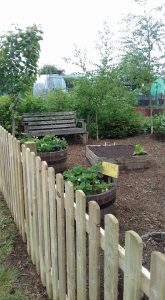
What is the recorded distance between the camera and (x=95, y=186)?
3447 mm

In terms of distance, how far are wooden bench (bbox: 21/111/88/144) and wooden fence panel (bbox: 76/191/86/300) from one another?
623 centimetres

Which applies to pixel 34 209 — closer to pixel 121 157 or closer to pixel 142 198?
pixel 142 198

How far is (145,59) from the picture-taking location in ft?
29.2

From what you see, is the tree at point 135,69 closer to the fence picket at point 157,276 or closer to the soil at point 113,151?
the soil at point 113,151

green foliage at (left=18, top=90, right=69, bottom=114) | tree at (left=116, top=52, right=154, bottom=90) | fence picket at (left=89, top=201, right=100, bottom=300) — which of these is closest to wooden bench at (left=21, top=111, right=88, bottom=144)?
green foliage at (left=18, top=90, right=69, bottom=114)

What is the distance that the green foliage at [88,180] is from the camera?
3379 mm

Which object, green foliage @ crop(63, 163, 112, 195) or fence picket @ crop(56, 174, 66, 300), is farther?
green foliage @ crop(63, 163, 112, 195)

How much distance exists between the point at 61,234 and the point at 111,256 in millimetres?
694

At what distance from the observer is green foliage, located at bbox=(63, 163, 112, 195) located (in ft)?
11.1

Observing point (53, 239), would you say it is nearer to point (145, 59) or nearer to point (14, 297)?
point (14, 297)

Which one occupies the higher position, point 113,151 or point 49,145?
point 49,145

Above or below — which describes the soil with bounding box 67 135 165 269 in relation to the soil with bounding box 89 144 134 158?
below

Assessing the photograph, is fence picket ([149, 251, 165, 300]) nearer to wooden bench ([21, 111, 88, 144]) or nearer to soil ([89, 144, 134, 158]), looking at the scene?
soil ([89, 144, 134, 158])

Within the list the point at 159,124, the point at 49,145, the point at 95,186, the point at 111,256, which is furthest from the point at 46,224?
the point at 159,124
